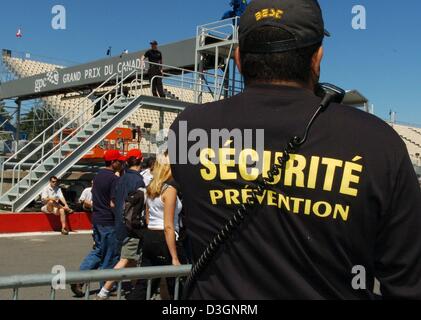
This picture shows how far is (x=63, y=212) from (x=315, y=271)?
37.2 feet

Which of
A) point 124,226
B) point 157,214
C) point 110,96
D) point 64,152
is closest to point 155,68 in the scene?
point 110,96

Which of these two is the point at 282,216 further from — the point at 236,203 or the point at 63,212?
the point at 63,212

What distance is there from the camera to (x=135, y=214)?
17.8 feet

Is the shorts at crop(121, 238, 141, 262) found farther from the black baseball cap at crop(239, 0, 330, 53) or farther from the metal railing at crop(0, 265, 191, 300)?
the black baseball cap at crop(239, 0, 330, 53)

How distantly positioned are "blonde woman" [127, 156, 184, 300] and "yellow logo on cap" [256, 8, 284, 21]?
3225mm

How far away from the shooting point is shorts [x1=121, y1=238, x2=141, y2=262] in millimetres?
5773

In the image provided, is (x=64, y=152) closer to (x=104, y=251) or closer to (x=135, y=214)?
Result: (x=104, y=251)

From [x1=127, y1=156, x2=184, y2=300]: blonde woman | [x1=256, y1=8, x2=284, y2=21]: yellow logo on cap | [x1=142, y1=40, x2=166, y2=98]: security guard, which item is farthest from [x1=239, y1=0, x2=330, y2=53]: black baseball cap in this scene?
[x1=142, y1=40, x2=166, y2=98]: security guard

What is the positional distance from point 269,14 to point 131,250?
4698 mm

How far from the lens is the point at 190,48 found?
1641cm

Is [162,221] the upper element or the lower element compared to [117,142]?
lower

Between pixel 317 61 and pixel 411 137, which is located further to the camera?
pixel 411 137

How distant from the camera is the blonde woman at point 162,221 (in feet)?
15.3
